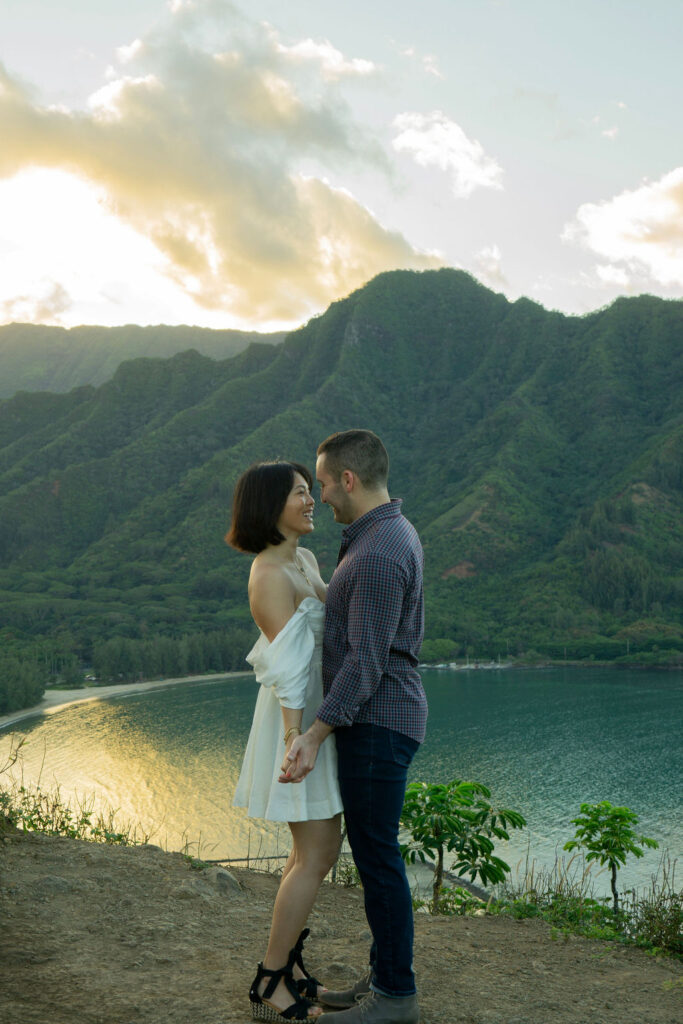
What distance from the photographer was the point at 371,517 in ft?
8.21

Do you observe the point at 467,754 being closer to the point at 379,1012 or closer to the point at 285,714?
the point at 379,1012

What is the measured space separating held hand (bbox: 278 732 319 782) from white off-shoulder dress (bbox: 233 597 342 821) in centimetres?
8

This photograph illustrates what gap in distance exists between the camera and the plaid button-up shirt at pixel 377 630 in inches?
90.0

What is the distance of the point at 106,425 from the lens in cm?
10481

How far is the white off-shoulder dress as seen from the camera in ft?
7.88

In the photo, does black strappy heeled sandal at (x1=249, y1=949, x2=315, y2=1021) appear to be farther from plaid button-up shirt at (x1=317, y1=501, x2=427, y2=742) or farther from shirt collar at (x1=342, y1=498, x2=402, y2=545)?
shirt collar at (x1=342, y1=498, x2=402, y2=545)

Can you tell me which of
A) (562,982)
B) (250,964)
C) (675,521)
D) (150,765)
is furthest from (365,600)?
(675,521)

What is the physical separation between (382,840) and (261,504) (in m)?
1.05

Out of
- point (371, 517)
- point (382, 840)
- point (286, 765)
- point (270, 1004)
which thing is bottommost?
point (270, 1004)

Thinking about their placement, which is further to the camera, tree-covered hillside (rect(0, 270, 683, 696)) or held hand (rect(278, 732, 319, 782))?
tree-covered hillside (rect(0, 270, 683, 696))

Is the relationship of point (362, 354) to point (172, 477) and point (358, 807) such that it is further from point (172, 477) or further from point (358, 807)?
point (358, 807)

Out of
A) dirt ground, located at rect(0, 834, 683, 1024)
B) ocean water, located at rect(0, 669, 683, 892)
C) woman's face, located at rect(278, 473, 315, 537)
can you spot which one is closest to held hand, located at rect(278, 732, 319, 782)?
woman's face, located at rect(278, 473, 315, 537)

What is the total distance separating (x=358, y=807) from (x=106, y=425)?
107 metres

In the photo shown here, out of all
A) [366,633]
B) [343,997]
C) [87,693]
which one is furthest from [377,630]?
[87,693]
